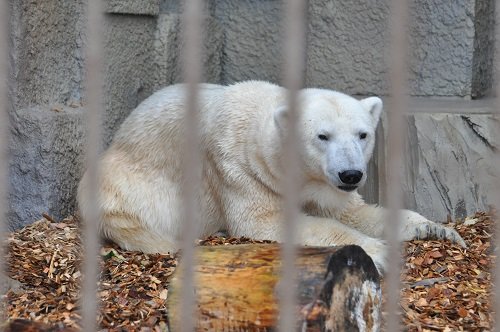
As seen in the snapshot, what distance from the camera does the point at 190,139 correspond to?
1.34m

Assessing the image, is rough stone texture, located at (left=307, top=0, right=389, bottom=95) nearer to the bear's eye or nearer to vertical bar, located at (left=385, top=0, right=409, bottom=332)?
the bear's eye

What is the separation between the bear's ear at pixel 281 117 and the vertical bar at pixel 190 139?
2.21m

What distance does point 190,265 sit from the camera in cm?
138

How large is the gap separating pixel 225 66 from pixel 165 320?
2601 mm

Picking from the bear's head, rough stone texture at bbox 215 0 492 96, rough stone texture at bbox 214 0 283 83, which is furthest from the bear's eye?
rough stone texture at bbox 214 0 283 83

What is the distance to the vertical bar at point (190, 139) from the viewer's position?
4.26 feet

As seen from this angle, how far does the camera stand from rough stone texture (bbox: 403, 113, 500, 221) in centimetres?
418

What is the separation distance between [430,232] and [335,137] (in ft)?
1.75

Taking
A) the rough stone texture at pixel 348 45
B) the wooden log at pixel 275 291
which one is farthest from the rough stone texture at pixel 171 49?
the wooden log at pixel 275 291

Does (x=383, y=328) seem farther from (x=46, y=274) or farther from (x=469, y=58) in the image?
(x=469, y=58)

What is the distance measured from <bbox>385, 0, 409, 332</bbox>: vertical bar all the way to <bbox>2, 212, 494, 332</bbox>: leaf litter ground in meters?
1.02

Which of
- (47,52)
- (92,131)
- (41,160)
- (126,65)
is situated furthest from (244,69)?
(92,131)

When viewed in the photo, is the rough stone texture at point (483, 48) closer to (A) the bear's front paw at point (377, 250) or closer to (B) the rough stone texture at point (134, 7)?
(A) the bear's front paw at point (377, 250)

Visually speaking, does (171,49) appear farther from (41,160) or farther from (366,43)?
(41,160)
